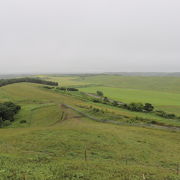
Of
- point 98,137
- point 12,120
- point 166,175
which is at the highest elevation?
point 166,175

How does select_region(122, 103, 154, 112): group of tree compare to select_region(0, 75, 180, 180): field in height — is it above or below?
below

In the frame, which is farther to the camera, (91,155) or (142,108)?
(142,108)

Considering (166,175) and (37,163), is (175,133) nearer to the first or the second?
(166,175)

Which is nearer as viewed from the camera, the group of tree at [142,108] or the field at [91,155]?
the field at [91,155]

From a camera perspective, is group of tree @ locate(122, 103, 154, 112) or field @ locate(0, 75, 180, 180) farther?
group of tree @ locate(122, 103, 154, 112)

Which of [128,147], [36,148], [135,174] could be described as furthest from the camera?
[128,147]

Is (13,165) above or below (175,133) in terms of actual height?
above

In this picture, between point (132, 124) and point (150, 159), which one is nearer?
point (150, 159)

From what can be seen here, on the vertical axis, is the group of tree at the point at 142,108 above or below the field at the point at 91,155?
below

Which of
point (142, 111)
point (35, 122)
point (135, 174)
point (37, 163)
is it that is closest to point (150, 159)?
point (135, 174)

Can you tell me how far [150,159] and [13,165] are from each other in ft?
41.5

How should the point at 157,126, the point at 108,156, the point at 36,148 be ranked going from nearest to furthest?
the point at 108,156 → the point at 36,148 → the point at 157,126

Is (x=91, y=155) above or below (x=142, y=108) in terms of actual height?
above

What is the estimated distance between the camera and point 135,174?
9.59 meters
